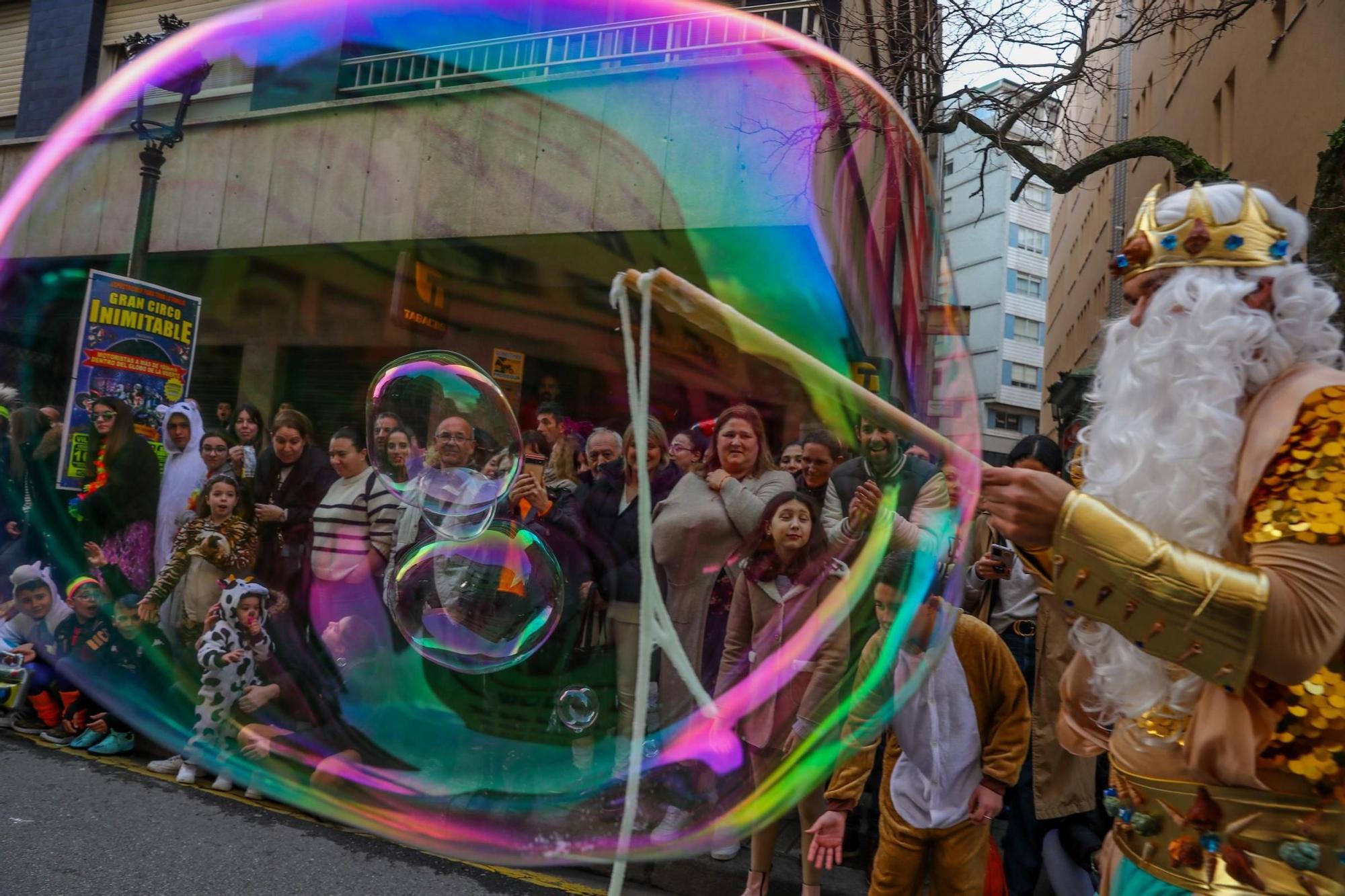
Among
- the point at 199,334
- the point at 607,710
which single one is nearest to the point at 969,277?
the point at 199,334

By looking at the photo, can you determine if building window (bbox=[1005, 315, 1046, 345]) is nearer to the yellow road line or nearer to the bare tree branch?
the bare tree branch

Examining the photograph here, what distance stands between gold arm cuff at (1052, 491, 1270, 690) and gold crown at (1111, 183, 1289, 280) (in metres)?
0.45

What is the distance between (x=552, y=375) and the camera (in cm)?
385

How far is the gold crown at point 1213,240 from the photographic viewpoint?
1.47 m

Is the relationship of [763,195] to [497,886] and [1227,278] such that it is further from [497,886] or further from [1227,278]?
[497,886]

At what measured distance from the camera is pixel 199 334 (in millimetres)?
7402

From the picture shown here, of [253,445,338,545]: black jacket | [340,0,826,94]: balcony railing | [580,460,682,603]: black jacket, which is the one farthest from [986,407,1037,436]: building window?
[580,460,682,603]: black jacket

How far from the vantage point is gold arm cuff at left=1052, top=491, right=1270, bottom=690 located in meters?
1.25

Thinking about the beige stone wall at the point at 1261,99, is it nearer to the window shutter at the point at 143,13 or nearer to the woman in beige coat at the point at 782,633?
the woman in beige coat at the point at 782,633

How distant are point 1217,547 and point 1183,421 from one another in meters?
0.19

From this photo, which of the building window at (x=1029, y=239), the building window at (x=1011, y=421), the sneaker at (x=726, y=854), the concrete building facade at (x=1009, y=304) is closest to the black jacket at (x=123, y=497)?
the sneaker at (x=726, y=854)

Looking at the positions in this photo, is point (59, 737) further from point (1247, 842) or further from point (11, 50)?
point (11, 50)

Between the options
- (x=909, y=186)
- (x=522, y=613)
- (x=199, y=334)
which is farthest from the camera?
(x=199, y=334)

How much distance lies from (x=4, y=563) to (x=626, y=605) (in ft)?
15.4
